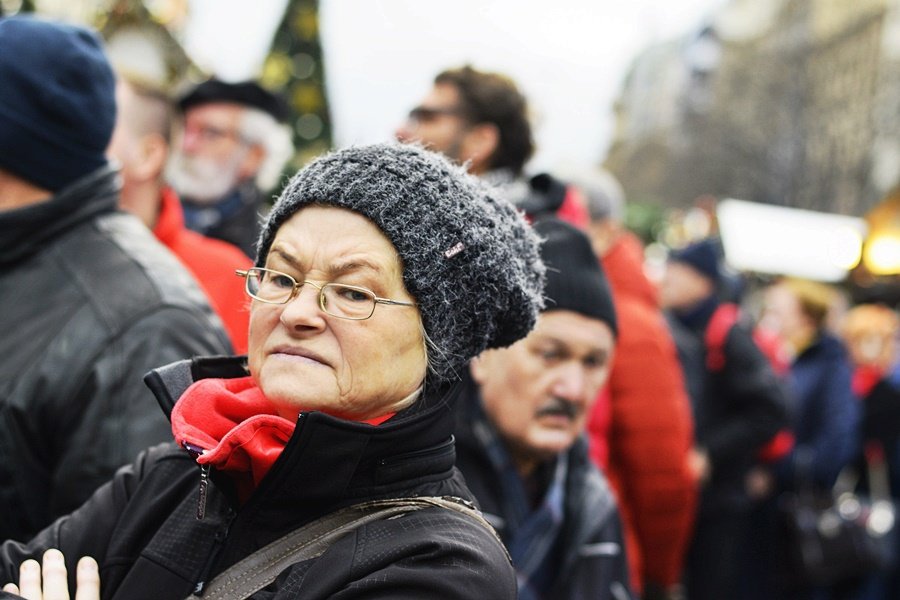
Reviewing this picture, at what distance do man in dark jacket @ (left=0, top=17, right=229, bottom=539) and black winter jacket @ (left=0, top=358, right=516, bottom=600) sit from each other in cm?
27

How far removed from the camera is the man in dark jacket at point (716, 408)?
5.68 metres

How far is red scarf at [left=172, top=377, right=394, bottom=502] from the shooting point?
160 cm

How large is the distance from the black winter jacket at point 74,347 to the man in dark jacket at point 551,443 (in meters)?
0.86

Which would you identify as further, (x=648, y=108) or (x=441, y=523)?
(x=648, y=108)

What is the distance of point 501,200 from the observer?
1.93 meters

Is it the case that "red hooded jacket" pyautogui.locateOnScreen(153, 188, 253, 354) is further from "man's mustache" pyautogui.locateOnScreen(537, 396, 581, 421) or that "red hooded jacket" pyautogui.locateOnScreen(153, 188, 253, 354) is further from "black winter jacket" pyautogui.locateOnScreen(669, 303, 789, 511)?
"black winter jacket" pyautogui.locateOnScreen(669, 303, 789, 511)

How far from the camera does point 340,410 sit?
1.71 meters

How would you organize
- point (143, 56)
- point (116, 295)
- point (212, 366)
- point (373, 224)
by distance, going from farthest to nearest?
point (143, 56)
point (116, 295)
point (212, 366)
point (373, 224)

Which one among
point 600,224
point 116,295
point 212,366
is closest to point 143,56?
point 600,224

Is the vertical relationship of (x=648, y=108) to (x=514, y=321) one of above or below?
below

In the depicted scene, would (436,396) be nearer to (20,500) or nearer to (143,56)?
(20,500)

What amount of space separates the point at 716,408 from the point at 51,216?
4.37 metres

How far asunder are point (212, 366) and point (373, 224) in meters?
0.45

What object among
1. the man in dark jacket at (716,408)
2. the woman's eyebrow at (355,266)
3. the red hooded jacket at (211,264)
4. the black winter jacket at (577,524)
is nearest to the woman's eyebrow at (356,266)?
the woman's eyebrow at (355,266)
